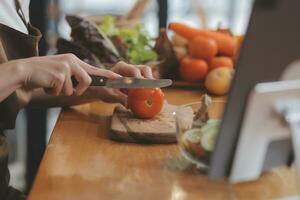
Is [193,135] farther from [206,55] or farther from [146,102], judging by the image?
[206,55]

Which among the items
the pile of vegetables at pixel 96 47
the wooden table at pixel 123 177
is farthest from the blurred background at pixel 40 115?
the wooden table at pixel 123 177

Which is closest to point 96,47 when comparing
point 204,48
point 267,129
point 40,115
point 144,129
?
point 204,48

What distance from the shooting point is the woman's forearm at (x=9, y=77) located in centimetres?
104

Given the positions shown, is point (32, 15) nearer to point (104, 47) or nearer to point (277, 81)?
point (104, 47)

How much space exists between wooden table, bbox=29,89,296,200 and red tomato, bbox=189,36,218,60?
531 mm

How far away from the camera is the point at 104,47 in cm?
145

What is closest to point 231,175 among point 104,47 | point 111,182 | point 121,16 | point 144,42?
point 111,182

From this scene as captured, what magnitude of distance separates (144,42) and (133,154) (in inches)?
26.3

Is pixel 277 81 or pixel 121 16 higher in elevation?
pixel 277 81

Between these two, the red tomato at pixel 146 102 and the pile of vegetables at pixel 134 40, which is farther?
the pile of vegetables at pixel 134 40

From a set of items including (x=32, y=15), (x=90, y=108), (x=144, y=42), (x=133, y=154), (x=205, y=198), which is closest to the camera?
(x=205, y=198)

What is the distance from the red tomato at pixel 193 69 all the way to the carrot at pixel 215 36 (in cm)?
11

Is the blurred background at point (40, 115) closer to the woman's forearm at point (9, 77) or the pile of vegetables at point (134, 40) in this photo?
the pile of vegetables at point (134, 40)

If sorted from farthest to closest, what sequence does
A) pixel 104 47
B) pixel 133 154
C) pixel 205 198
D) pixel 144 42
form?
pixel 144 42 → pixel 104 47 → pixel 133 154 → pixel 205 198
